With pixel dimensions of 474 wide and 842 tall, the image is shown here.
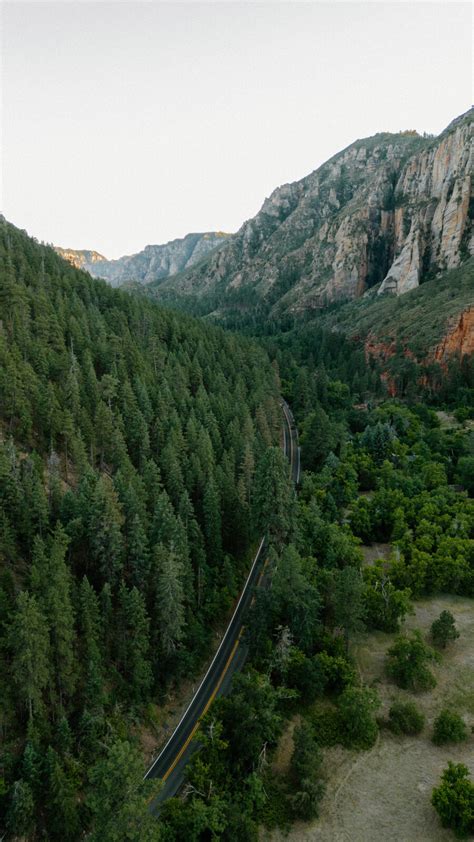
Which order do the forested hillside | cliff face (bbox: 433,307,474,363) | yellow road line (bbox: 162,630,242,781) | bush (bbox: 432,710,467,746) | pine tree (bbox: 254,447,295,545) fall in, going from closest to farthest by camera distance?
the forested hillside → bush (bbox: 432,710,467,746) → yellow road line (bbox: 162,630,242,781) → pine tree (bbox: 254,447,295,545) → cliff face (bbox: 433,307,474,363)

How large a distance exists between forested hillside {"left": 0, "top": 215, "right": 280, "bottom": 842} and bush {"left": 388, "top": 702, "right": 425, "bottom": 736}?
1796 cm

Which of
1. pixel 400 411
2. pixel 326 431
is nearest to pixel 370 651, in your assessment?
pixel 326 431

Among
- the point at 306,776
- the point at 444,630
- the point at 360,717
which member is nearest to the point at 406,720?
the point at 360,717

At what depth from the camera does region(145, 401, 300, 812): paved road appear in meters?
35.4

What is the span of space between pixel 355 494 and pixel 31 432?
158 ft

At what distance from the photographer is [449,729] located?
34.4m

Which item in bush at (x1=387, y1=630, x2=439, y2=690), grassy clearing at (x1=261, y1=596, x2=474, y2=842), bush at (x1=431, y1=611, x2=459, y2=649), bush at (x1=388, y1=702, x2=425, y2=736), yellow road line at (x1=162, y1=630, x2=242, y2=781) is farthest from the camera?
bush at (x1=431, y1=611, x2=459, y2=649)

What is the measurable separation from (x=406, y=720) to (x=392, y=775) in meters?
4.21

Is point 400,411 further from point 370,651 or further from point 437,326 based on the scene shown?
point 370,651

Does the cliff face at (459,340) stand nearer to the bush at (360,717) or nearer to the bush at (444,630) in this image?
the bush at (444,630)

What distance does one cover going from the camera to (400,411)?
99250 mm

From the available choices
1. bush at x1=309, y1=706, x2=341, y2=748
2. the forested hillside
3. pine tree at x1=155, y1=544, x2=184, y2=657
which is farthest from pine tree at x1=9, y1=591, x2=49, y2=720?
bush at x1=309, y1=706, x2=341, y2=748

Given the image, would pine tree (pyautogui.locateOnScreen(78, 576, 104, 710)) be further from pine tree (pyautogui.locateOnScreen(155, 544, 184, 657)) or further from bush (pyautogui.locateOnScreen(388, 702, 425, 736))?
bush (pyautogui.locateOnScreen(388, 702, 425, 736))

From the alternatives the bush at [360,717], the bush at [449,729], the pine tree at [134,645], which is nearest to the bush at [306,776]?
the bush at [360,717]
